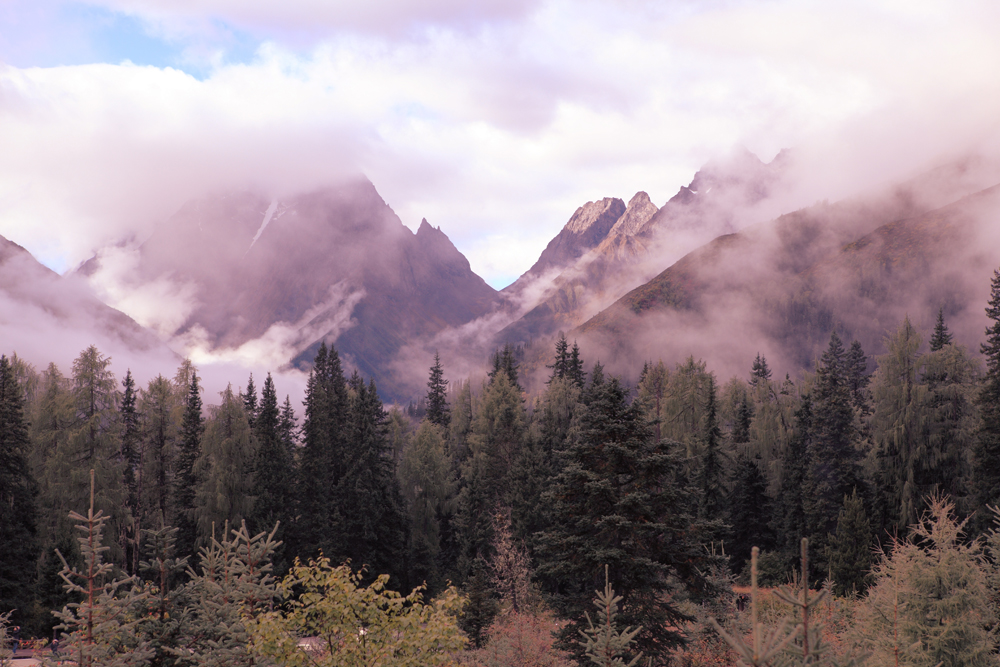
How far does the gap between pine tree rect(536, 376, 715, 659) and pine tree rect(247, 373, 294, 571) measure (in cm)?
3252

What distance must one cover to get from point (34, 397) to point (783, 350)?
18448cm

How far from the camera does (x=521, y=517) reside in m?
47.7

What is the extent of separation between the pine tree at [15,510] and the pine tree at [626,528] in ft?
106

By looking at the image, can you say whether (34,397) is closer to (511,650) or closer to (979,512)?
(511,650)

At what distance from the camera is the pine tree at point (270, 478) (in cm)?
4850

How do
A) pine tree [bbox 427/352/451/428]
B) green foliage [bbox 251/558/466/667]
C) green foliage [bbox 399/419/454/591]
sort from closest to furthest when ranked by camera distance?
green foliage [bbox 251/558/466/667] < green foliage [bbox 399/419/454/591] < pine tree [bbox 427/352/451/428]

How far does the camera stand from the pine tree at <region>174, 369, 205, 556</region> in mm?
47375

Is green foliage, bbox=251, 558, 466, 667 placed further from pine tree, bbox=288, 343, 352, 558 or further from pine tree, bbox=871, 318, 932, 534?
pine tree, bbox=871, 318, 932, 534

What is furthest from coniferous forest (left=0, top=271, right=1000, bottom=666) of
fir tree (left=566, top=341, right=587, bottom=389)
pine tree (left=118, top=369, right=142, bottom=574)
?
fir tree (left=566, top=341, right=587, bottom=389)

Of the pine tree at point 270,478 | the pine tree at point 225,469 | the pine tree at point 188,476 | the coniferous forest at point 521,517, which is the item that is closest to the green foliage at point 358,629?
the coniferous forest at point 521,517

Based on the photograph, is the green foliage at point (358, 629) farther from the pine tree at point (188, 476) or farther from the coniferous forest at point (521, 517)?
the pine tree at point (188, 476)

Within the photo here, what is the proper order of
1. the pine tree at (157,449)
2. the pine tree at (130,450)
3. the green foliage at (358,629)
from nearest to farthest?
the green foliage at (358,629)
the pine tree at (130,450)
the pine tree at (157,449)

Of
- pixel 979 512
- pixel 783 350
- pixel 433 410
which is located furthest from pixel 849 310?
pixel 979 512

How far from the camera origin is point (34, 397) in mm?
53156
